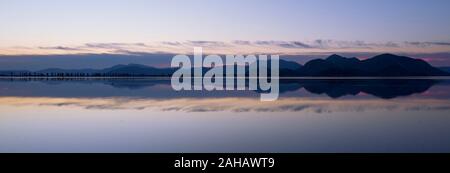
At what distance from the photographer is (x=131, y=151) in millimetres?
7414

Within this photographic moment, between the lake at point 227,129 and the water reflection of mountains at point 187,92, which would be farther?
the water reflection of mountains at point 187,92

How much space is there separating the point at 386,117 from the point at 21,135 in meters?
8.17

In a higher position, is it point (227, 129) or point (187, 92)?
point (187, 92)

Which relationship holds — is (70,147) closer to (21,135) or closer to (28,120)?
(21,135)

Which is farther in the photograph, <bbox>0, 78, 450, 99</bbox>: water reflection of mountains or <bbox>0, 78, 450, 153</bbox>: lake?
<bbox>0, 78, 450, 99</bbox>: water reflection of mountains

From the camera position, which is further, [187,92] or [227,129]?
[187,92]

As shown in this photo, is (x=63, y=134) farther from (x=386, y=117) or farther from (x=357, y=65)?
(x=357, y=65)

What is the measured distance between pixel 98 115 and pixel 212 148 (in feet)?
17.7

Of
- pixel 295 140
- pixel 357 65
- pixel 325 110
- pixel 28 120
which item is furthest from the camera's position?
pixel 357 65

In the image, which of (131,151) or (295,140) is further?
(295,140)

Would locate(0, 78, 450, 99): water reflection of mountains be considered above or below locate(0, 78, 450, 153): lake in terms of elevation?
above

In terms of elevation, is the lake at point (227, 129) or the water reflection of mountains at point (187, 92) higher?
the water reflection of mountains at point (187, 92)

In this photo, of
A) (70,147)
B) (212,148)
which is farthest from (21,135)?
(212,148)
